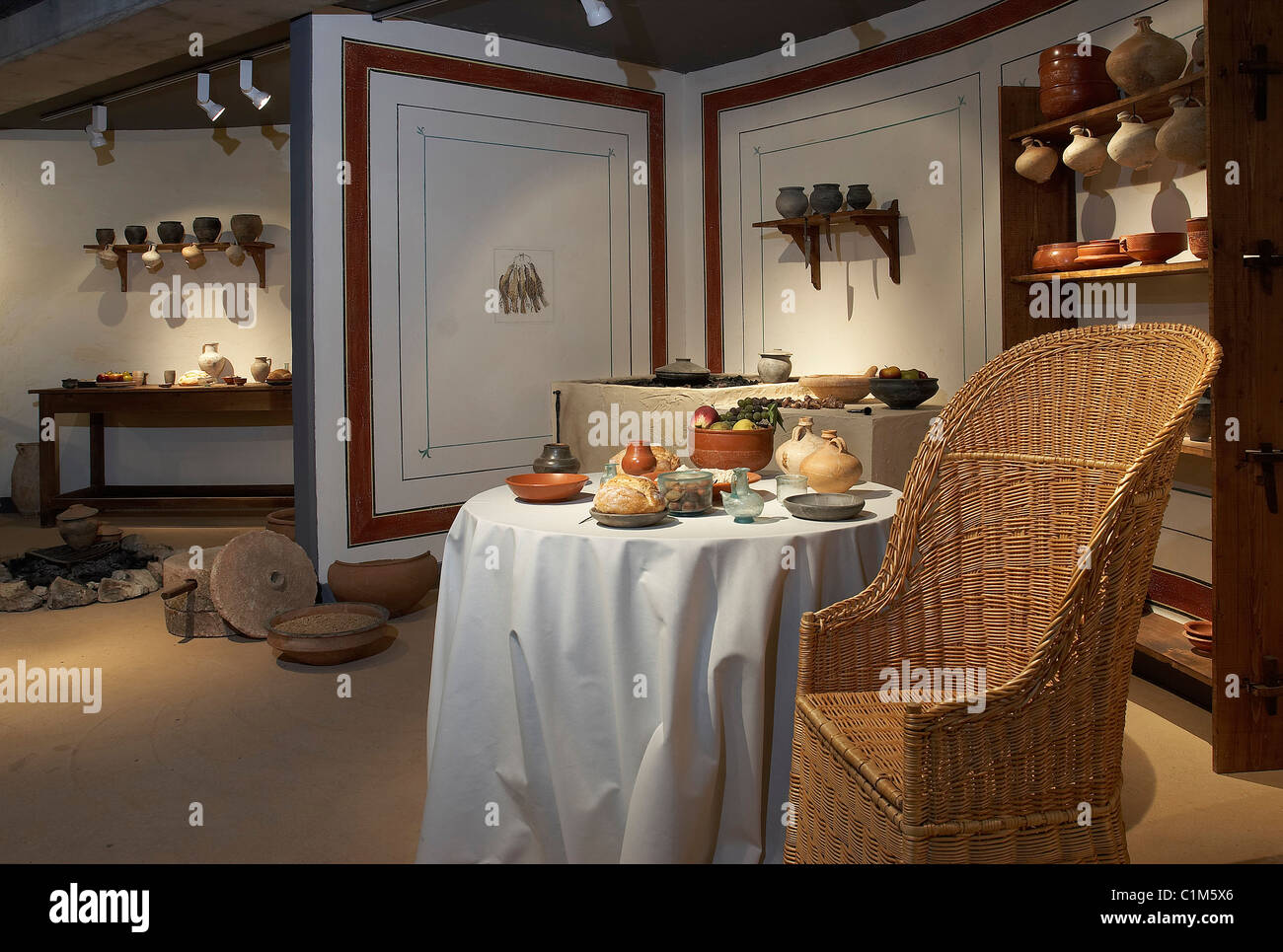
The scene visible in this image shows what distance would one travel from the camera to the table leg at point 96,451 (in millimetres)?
7812

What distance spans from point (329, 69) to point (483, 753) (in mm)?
3769

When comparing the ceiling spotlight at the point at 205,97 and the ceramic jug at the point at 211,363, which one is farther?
the ceramic jug at the point at 211,363

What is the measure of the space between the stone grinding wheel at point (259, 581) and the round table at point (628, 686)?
2250 mm

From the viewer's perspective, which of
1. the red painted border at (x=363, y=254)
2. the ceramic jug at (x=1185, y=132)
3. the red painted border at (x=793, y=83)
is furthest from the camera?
the red painted border at (x=363, y=254)

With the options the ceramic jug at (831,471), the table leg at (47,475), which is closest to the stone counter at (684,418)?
the ceramic jug at (831,471)

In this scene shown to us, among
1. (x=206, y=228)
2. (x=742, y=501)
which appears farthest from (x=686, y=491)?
(x=206, y=228)

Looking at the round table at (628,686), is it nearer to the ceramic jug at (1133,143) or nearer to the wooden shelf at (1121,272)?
the wooden shelf at (1121,272)

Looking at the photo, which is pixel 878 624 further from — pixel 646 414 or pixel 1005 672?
pixel 646 414

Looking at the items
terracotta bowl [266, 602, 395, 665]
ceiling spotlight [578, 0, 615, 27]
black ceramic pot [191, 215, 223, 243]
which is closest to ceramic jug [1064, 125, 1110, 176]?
ceiling spotlight [578, 0, 615, 27]

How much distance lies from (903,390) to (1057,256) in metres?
0.76

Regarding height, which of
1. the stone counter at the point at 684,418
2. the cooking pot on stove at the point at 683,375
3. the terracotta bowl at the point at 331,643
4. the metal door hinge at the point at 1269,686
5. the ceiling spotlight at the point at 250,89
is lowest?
the terracotta bowl at the point at 331,643

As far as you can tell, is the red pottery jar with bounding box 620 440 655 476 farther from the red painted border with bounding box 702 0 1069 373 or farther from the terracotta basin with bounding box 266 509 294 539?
the terracotta basin with bounding box 266 509 294 539

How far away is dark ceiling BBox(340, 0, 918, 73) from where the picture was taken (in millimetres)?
5105

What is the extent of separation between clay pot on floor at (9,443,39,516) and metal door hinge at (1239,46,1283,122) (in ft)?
25.4
